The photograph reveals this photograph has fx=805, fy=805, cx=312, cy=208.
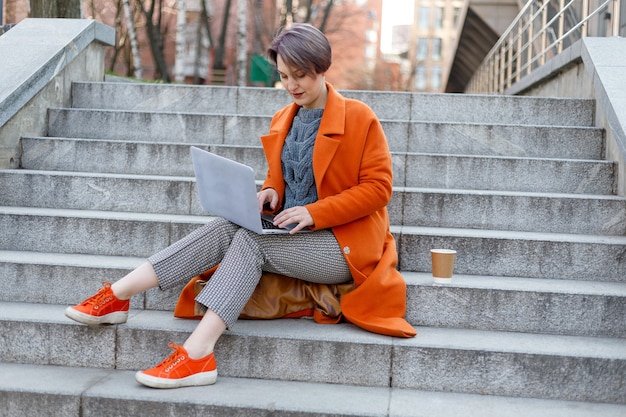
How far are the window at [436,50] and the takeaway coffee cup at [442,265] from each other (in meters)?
77.6

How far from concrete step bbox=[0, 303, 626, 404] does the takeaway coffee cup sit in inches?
9.9

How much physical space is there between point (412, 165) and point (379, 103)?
1171 mm

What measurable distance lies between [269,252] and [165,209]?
4.89ft

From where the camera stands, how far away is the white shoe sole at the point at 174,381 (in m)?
3.39

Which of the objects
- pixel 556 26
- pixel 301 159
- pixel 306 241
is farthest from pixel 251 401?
pixel 556 26

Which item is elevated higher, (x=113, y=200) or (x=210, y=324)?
(x=113, y=200)

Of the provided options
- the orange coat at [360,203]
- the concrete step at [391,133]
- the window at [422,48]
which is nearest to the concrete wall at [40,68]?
the concrete step at [391,133]

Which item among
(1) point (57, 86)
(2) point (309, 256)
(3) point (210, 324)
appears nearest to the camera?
(3) point (210, 324)

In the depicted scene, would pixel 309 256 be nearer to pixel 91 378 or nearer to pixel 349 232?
pixel 349 232

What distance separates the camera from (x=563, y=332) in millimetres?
3881

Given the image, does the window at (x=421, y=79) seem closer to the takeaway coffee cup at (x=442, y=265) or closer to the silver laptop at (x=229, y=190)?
the takeaway coffee cup at (x=442, y=265)

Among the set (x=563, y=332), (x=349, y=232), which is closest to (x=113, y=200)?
(x=349, y=232)

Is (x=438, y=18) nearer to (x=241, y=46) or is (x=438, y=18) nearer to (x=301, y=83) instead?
(x=241, y=46)

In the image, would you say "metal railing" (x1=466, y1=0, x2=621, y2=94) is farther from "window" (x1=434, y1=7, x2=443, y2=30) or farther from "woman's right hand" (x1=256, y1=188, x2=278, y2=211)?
"window" (x1=434, y1=7, x2=443, y2=30)
